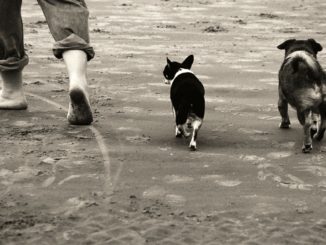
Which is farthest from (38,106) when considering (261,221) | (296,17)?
(296,17)

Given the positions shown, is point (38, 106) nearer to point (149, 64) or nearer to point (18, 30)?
point (18, 30)

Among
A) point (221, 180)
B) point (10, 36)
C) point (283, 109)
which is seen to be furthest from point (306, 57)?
point (10, 36)

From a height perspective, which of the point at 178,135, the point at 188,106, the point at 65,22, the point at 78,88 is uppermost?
the point at 65,22

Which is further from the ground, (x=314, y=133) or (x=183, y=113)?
(x=183, y=113)

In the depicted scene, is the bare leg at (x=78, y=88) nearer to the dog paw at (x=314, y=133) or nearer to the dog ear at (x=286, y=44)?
the dog ear at (x=286, y=44)

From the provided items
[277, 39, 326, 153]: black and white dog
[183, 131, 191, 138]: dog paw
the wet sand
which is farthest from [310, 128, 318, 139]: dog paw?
[183, 131, 191, 138]: dog paw

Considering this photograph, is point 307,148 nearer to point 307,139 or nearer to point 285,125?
point 307,139

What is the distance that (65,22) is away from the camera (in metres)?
4.99

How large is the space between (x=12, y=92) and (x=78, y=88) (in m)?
1.01

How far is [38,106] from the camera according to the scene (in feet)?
19.3

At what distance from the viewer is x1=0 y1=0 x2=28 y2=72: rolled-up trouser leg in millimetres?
5375

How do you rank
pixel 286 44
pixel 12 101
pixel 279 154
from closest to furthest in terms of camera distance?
pixel 279 154 → pixel 286 44 → pixel 12 101

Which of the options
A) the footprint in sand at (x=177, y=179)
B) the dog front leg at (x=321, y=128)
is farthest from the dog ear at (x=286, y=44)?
the footprint in sand at (x=177, y=179)

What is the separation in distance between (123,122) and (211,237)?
2267 millimetres
